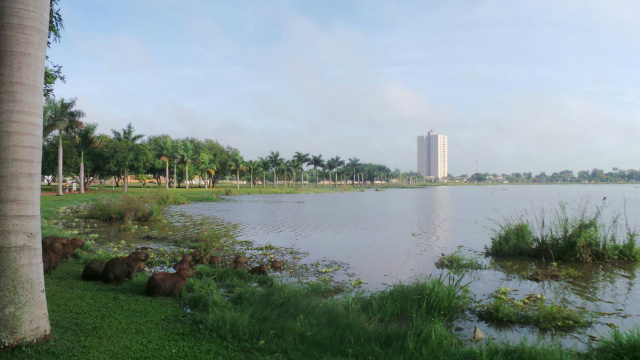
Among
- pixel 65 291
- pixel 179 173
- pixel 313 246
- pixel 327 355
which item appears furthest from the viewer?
pixel 179 173

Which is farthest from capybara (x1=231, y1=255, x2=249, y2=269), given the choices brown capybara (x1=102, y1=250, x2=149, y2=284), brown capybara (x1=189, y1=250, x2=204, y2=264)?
brown capybara (x1=102, y1=250, x2=149, y2=284)

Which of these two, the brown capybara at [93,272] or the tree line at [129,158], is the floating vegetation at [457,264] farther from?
the tree line at [129,158]

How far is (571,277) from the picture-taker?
1006 centimetres

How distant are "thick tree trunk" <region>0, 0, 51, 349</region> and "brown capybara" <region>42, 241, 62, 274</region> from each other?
409cm

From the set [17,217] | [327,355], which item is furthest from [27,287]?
[327,355]

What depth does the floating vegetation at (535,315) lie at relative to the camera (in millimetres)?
6520

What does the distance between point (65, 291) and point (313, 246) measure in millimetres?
9733

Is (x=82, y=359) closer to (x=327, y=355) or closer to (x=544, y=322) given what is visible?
(x=327, y=355)

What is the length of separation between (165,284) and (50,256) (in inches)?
116

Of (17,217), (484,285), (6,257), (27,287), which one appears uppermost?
(17,217)

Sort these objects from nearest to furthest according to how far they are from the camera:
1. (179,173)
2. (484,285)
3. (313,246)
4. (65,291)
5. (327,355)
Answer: (327,355), (65,291), (484,285), (313,246), (179,173)

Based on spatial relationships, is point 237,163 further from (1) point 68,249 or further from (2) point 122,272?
(2) point 122,272

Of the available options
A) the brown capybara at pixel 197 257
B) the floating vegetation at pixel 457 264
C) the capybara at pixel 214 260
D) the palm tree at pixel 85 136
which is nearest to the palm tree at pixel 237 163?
the palm tree at pixel 85 136

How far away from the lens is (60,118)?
3562cm
